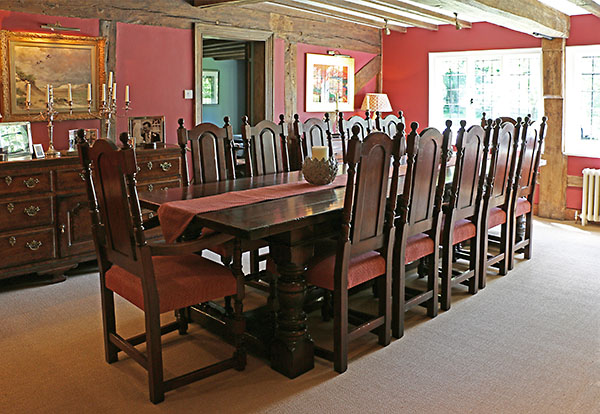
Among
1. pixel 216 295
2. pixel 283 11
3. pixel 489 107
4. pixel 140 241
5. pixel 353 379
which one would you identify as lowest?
pixel 353 379

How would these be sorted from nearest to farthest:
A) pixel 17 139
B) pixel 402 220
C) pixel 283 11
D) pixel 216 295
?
pixel 216 295 → pixel 402 220 → pixel 17 139 → pixel 283 11

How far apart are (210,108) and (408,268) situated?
211 inches

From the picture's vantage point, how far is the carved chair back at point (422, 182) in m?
3.24

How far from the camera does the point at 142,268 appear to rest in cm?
263

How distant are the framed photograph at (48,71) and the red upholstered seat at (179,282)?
244cm

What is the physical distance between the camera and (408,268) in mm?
4570

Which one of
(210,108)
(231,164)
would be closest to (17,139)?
(231,164)

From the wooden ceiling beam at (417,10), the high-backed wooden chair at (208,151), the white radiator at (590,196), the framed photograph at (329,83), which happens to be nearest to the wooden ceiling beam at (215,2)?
the wooden ceiling beam at (417,10)

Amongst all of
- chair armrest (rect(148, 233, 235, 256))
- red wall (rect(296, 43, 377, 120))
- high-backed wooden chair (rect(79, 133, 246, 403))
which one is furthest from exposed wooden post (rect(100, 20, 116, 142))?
chair armrest (rect(148, 233, 235, 256))

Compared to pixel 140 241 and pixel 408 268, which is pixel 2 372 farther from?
pixel 408 268

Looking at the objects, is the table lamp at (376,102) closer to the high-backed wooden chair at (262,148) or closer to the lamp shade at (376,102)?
the lamp shade at (376,102)

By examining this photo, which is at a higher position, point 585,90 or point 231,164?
point 585,90

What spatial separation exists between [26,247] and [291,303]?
7.67 ft

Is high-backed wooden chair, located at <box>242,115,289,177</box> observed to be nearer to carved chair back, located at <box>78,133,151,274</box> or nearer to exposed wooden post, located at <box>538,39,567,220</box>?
carved chair back, located at <box>78,133,151,274</box>
